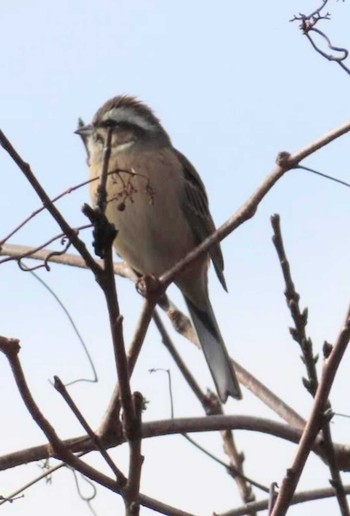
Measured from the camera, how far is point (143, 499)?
6.68 feet

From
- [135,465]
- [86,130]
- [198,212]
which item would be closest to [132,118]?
[86,130]

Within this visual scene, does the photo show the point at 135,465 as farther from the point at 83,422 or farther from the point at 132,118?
the point at 132,118

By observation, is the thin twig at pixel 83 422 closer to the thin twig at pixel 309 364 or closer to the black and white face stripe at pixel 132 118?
the thin twig at pixel 309 364

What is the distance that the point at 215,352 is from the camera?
479cm

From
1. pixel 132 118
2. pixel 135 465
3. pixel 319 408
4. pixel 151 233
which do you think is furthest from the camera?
pixel 132 118

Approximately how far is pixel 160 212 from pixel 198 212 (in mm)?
304

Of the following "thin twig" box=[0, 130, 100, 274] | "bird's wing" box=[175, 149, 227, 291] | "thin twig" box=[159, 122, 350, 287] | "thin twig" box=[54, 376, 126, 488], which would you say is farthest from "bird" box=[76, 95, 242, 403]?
"thin twig" box=[0, 130, 100, 274]

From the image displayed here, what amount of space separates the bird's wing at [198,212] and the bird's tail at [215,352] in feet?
0.75

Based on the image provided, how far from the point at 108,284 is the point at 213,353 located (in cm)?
306

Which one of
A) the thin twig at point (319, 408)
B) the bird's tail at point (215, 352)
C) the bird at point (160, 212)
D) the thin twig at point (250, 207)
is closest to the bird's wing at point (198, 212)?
the bird at point (160, 212)

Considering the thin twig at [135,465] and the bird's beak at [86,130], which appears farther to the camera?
the bird's beak at [86,130]

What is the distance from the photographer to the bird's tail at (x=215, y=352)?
423cm

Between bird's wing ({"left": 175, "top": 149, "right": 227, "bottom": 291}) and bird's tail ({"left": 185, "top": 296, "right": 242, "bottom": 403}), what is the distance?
227 millimetres

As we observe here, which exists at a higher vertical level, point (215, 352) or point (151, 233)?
point (151, 233)
